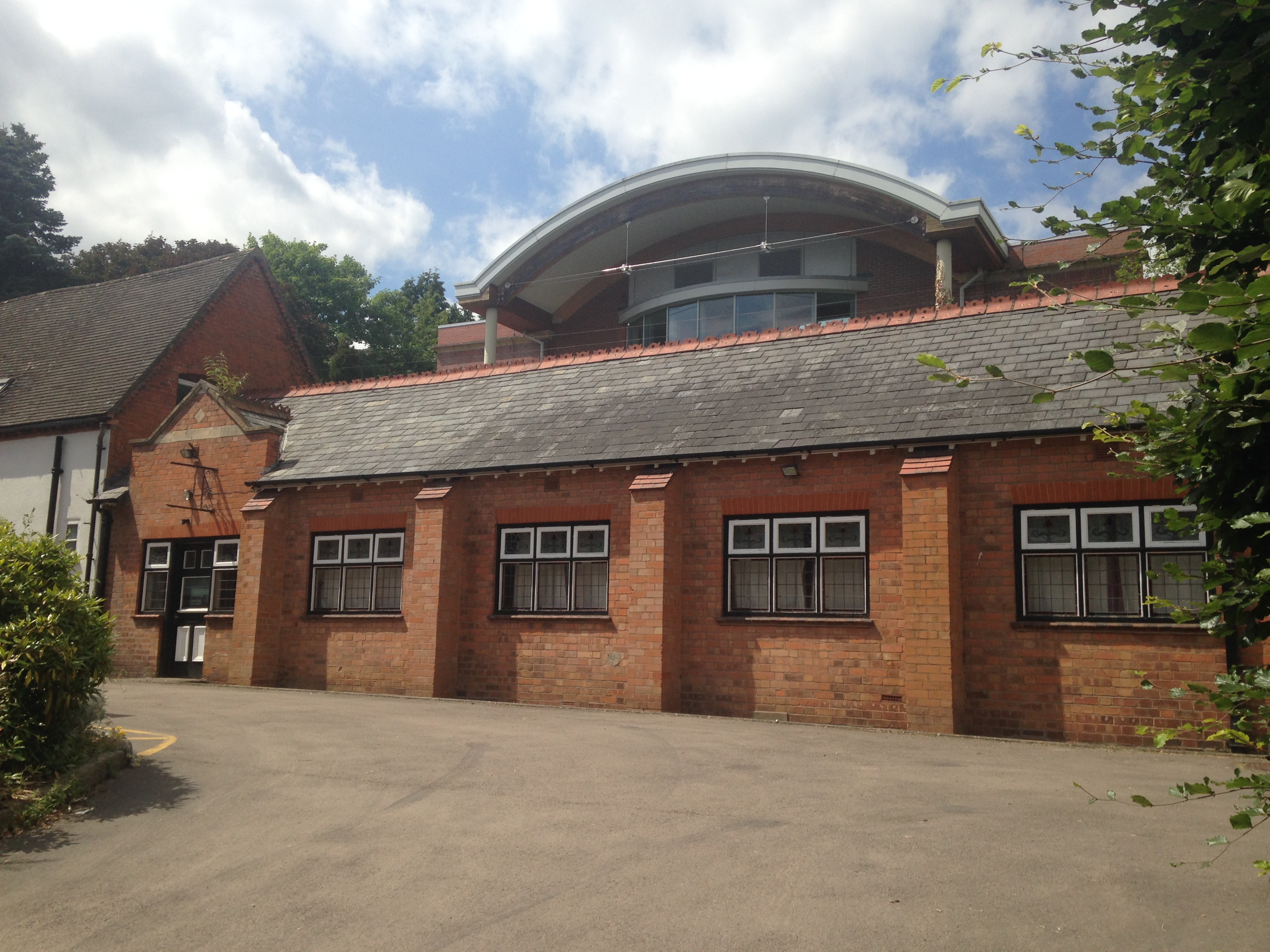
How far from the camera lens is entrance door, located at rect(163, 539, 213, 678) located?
2041 cm

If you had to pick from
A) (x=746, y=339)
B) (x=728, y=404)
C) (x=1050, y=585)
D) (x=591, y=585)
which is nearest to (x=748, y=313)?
(x=746, y=339)

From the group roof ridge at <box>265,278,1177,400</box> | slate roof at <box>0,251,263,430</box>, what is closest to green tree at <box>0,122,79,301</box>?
slate roof at <box>0,251,263,430</box>

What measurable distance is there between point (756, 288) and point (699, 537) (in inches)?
616

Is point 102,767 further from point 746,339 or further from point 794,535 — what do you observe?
point 746,339

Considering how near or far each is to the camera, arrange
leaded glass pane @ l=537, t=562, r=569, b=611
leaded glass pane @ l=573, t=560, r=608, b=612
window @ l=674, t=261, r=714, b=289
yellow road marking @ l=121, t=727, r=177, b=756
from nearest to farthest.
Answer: yellow road marking @ l=121, t=727, r=177, b=756 → leaded glass pane @ l=573, t=560, r=608, b=612 → leaded glass pane @ l=537, t=562, r=569, b=611 → window @ l=674, t=261, r=714, b=289

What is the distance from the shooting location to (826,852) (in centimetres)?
688

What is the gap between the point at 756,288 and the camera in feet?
95.6

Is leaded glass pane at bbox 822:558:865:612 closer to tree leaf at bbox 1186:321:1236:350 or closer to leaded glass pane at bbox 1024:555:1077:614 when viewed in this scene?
leaded glass pane at bbox 1024:555:1077:614

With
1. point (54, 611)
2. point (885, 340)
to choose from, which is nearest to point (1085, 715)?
point (885, 340)

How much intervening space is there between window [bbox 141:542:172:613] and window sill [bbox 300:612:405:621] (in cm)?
446

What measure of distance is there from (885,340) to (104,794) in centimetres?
1249

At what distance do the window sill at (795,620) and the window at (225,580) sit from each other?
10165mm

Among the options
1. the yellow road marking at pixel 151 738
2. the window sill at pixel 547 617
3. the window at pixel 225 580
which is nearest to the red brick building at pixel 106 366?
the window at pixel 225 580

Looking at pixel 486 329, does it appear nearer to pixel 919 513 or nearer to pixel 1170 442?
pixel 919 513
